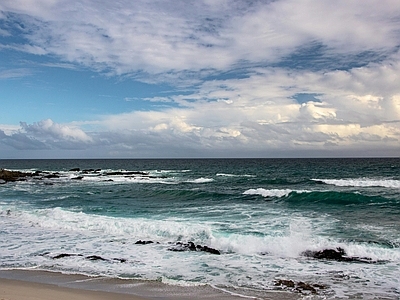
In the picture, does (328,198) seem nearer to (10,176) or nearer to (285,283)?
(285,283)

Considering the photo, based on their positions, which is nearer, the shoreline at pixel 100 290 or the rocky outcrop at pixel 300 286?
the shoreline at pixel 100 290

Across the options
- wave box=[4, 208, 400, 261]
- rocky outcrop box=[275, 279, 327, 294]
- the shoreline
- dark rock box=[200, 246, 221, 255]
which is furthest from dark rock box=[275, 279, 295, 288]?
dark rock box=[200, 246, 221, 255]

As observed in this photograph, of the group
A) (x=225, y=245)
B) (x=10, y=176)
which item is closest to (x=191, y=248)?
(x=225, y=245)

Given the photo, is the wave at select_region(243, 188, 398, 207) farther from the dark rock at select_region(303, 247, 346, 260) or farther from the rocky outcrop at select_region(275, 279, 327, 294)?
the rocky outcrop at select_region(275, 279, 327, 294)

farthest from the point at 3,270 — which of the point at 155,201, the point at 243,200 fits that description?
the point at 243,200

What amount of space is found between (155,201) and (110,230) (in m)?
10.3

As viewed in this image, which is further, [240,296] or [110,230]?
[110,230]

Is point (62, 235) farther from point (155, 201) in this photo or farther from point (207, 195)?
point (207, 195)

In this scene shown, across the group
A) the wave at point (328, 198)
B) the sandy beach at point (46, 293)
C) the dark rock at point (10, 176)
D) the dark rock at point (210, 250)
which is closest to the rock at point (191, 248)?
the dark rock at point (210, 250)

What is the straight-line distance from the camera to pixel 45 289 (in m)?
8.40

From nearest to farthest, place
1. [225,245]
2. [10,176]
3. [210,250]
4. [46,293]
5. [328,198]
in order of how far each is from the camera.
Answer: [46,293]
[210,250]
[225,245]
[328,198]
[10,176]

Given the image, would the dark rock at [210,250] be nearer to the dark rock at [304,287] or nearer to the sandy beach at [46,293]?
the dark rock at [304,287]

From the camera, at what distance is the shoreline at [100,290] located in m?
7.89

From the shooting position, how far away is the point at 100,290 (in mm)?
8367
